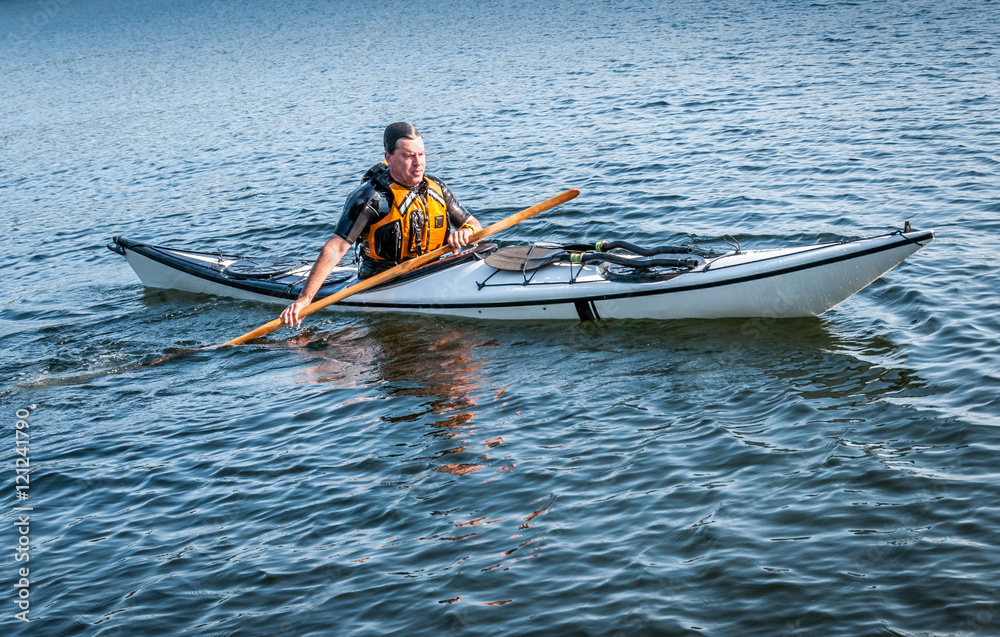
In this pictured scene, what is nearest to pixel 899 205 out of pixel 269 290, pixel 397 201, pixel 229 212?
pixel 397 201

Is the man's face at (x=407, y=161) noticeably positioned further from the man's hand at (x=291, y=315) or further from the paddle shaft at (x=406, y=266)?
the man's hand at (x=291, y=315)

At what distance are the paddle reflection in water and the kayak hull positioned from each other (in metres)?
0.30

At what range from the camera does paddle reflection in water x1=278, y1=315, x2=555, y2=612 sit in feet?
14.8

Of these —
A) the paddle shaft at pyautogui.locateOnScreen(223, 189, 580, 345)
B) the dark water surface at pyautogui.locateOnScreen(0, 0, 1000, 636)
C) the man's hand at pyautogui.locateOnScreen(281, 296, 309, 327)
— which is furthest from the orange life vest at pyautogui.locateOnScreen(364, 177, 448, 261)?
the man's hand at pyautogui.locateOnScreen(281, 296, 309, 327)

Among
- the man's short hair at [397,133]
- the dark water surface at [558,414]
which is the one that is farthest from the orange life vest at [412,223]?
the dark water surface at [558,414]

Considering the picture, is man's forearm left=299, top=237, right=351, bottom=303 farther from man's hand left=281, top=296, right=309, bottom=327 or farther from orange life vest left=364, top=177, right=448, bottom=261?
orange life vest left=364, top=177, right=448, bottom=261

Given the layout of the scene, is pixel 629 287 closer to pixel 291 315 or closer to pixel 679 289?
pixel 679 289

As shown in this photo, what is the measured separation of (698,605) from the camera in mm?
3984

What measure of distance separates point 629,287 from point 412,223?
178 centimetres

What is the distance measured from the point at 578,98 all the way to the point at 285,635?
1293 cm

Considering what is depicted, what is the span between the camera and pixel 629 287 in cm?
687

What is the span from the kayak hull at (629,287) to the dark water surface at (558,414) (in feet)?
0.52

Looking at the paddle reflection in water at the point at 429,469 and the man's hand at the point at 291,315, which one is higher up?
the man's hand at the point at 291,315

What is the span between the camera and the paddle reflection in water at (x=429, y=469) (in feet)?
14.8
